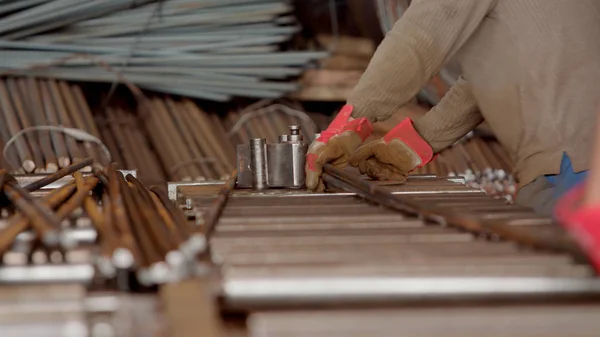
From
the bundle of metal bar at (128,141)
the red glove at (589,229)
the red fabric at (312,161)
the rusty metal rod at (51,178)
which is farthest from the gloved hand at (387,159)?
the red glove at (589,229)

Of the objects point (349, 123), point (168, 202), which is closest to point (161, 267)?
point (168, 202)

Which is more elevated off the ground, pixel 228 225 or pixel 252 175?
pixel 252 175

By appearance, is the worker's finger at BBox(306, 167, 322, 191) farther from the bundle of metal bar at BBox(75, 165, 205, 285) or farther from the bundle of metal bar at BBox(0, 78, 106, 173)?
the bundle of metal bar at BBox(0, 78, 106, 173)

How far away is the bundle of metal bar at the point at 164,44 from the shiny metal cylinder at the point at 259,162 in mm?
1713

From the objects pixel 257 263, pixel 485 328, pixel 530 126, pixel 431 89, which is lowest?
pixel 485 328

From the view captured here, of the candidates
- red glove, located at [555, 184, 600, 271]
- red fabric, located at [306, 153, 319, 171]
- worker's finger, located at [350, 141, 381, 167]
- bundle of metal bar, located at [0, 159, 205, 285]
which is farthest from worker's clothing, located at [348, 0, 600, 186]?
red glove, located at [555, 184, 600, 271]

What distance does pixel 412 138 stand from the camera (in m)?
3.17

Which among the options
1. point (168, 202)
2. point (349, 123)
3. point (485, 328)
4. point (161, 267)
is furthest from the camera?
point (349, 123)

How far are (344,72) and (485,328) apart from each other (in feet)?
11.6

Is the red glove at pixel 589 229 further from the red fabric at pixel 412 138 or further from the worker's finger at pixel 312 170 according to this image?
the red fabric at pixel 412 138

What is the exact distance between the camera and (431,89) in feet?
14.8

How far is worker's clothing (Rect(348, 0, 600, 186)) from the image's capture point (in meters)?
2.75

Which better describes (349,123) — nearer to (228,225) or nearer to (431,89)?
(228,225)

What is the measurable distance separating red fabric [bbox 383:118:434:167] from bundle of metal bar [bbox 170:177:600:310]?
1.17 metres
